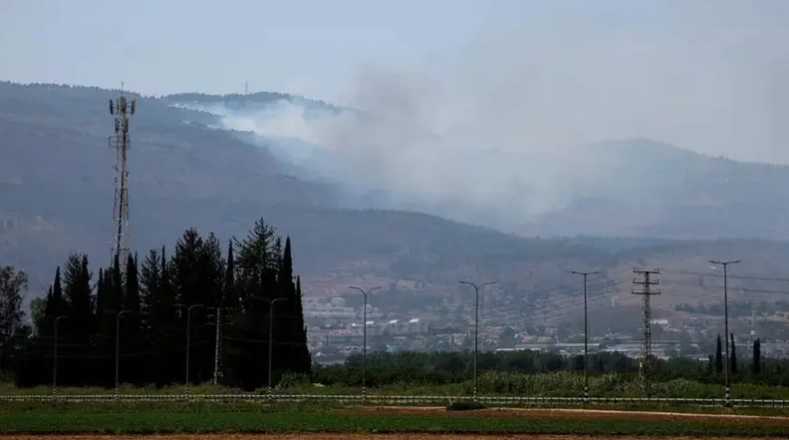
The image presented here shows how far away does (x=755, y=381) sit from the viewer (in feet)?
364

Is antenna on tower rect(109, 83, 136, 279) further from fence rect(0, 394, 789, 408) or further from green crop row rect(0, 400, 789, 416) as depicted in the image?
green crop row rect(0, 400, 789, 416)

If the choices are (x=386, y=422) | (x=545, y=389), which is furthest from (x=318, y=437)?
(x=545, y=389)

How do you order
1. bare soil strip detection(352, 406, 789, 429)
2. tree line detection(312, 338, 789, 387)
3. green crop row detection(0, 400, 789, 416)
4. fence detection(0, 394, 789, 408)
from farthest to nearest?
1. tree line detection(312, 338, 789, 387)
2. fence detection(0, 394, 789, 408)
3. green crop row detection(0, 400, 789, 416)
4. bare soil strip detection(352, 406, 789, 429)

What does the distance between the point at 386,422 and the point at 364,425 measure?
2.35 meters

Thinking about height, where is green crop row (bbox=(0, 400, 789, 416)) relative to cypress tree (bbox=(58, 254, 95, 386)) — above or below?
below

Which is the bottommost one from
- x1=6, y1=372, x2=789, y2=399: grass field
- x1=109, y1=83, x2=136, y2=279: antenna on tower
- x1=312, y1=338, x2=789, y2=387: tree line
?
x1=6, y1=372, x2=789, y2=399: grass field

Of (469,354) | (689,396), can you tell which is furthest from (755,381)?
(469,354)

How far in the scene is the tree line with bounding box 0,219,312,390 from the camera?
119 metres

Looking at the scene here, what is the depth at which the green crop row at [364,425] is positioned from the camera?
190 feet

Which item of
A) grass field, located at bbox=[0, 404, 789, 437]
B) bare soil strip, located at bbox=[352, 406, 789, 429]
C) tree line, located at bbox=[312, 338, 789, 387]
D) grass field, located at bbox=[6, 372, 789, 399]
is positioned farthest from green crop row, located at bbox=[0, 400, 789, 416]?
tree line, located at bbox=[312, 338, 789, 387]

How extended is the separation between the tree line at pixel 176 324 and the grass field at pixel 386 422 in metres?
42.9

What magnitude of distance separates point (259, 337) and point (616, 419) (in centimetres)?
5652

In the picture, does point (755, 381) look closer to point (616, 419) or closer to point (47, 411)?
point (616, 419)

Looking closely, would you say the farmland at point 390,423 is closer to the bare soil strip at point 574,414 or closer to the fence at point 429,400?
the bare soil strip at point 574,414
